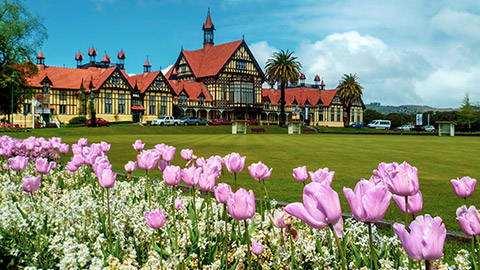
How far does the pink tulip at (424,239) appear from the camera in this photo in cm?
141

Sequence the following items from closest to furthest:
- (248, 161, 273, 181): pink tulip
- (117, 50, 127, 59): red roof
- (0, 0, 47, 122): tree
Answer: (248, 161, 273, 181): pink tulip, (0, 0, 47, 122): tree, (117, 50, 127, 59): red roof

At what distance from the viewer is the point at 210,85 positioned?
228 ft

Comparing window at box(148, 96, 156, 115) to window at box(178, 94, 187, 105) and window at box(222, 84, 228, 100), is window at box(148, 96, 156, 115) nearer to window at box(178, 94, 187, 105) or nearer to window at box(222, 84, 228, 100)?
window at box(178, 94, 187, 105)

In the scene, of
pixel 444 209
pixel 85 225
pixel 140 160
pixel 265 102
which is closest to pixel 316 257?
pixel 140 160

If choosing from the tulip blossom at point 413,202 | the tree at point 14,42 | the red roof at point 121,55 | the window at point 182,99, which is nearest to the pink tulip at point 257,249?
the tulip blossom at point 413,202

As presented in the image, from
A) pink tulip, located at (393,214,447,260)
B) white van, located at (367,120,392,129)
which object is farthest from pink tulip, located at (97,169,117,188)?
white van, located at (367,120,392,129)

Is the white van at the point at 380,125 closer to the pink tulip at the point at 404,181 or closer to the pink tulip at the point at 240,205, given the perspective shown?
Answer: the pink tulip at the point at 404,181

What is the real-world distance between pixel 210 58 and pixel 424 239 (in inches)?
2856

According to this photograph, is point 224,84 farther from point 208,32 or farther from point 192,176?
point 192,176

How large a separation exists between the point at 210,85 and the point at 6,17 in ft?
124

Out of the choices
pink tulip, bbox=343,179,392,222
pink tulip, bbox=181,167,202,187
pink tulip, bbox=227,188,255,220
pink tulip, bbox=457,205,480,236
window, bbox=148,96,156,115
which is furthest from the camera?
window, bbox=148,96,156,115

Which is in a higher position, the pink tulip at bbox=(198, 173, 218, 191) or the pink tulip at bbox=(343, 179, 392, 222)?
the pink tulip at bbox=(343, 179, 392, 222)

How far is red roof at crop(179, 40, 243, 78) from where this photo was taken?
67.5m

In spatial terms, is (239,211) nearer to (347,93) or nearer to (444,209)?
(444,209)
